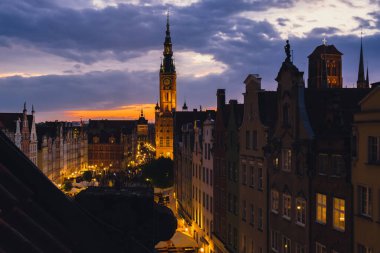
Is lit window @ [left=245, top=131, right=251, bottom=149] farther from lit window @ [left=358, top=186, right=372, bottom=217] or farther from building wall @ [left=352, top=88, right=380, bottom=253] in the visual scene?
lit window @ [left=358, top=186, right=372, bottom=217]

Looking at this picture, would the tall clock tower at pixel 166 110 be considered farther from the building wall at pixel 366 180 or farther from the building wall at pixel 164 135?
the building wall at pixel 366 180

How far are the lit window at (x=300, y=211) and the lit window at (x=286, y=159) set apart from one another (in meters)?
2.26

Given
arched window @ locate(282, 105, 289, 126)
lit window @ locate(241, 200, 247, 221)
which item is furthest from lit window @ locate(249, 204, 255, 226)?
arched window @ locate(282, 105, 289, 126)

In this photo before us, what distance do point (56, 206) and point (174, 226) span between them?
1151 mm

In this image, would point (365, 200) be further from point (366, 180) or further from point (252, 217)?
point (252, 217)

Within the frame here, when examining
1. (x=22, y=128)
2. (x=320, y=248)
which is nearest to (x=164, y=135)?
(x=22, y=128)

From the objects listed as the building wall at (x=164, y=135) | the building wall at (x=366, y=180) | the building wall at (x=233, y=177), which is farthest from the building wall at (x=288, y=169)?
the building wall at (x=164, y=135)

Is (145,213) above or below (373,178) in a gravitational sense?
above

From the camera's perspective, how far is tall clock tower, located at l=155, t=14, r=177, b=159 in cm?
17888

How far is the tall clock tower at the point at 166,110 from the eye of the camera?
587 ft

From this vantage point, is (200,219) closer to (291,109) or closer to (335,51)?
(291,109)

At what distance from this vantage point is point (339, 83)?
92.8 meters

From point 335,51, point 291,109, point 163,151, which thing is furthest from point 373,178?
point 163,151

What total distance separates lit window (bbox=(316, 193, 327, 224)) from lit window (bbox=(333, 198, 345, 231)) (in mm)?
1019
